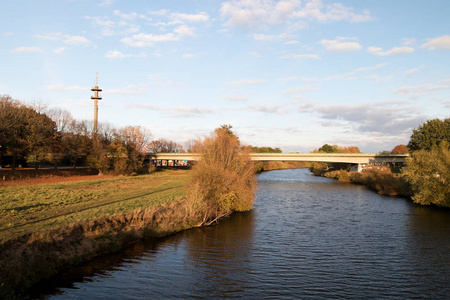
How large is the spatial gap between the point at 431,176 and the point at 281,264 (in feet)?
100

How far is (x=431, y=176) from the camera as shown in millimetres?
38469

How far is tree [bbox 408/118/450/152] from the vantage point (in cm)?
5678

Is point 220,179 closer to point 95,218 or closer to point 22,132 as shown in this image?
point 95,218

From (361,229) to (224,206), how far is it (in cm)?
1247

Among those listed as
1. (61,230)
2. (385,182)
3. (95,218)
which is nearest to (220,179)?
(95,218)

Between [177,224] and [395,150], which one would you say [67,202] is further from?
[395,150]

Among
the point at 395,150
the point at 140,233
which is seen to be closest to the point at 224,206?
the point at 140,233

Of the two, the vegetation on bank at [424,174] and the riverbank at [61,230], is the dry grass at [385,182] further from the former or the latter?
the riverbank at [61,230]

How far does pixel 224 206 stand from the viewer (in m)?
30.8

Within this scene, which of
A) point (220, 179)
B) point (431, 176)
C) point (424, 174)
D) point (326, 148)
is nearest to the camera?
point (220, 179)

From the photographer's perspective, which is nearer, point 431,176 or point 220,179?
point 220,179

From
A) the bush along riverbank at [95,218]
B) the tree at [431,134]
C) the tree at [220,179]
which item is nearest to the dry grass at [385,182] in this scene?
the tree at [431,134]

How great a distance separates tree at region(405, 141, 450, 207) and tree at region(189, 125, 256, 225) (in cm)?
2144

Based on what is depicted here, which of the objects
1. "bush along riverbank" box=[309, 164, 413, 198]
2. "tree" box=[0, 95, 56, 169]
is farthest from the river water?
"tree" box=[0, 95, 56, 169]
